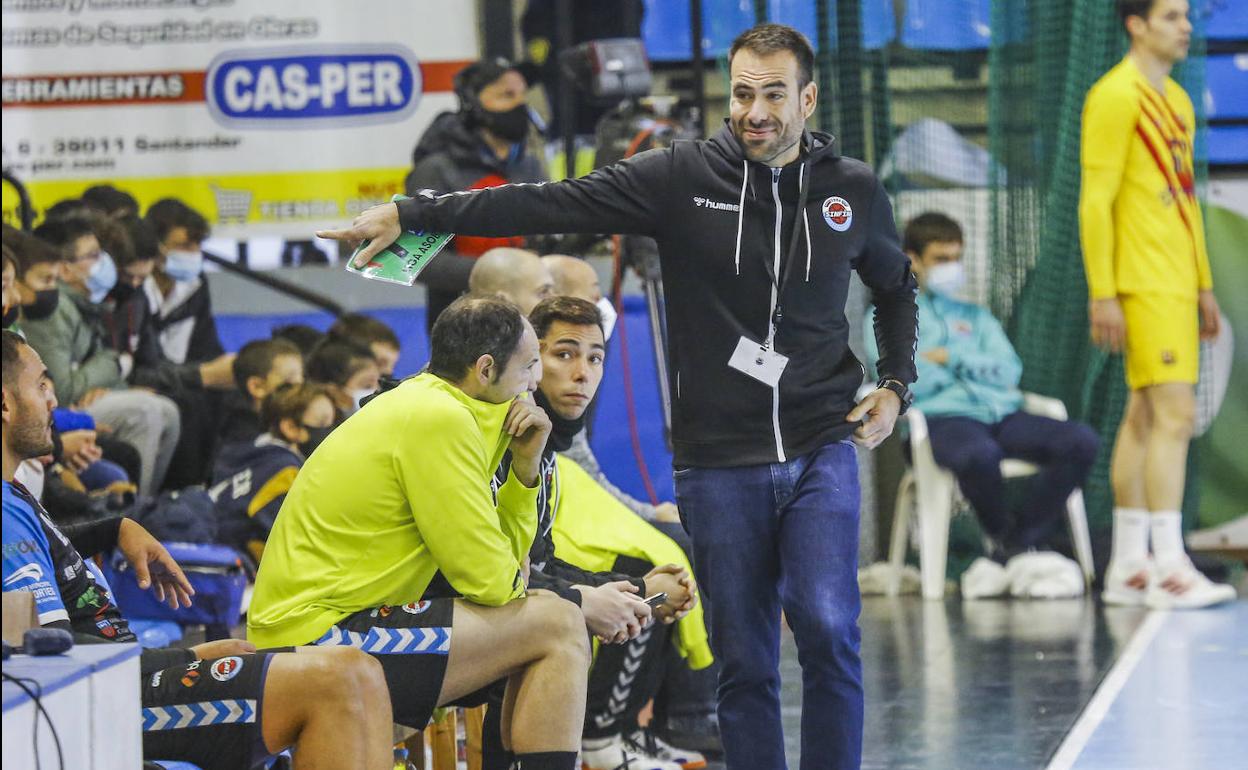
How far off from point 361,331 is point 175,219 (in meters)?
0.92

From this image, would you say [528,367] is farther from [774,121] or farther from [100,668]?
[100,668]

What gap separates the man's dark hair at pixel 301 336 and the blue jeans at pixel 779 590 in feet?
10.7

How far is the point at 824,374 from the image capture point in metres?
3.66

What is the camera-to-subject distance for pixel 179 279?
6883 mm

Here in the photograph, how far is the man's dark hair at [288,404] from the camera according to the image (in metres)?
5.80

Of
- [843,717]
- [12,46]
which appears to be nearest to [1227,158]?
[12,46]

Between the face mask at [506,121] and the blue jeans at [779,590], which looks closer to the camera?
the blue jeans at [779,590]

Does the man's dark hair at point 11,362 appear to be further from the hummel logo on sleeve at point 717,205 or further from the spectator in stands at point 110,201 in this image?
the spectator in stands at point 110,201

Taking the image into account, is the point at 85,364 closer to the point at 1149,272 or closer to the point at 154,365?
the point at 154,365

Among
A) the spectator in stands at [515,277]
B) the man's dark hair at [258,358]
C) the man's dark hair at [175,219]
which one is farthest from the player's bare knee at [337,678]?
the man's dark hair at [175,219]

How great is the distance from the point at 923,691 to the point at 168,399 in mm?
2535

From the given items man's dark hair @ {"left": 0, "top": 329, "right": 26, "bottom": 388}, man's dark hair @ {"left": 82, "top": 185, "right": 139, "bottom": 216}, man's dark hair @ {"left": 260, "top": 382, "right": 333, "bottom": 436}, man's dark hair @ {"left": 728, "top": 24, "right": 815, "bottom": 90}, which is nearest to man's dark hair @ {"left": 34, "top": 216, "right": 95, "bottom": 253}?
man's dark hair @ {"left": 82, "top": 185, "right": 139, "bottom": 216}

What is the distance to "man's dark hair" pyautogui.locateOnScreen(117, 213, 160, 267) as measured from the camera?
21.2 feet

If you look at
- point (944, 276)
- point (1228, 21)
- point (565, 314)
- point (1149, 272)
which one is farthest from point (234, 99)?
point (1228, 21)
